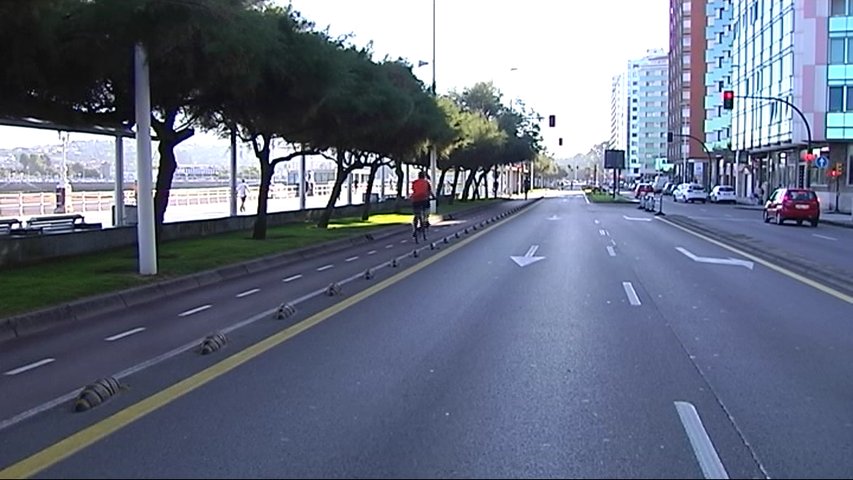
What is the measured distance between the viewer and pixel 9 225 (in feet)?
73.6

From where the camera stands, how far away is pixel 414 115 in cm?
3772

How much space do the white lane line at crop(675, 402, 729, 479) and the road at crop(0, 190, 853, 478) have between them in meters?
0.02

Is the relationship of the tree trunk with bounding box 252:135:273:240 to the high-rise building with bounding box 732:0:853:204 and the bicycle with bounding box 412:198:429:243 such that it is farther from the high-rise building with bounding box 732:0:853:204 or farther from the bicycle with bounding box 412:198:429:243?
the high-rise building with bounding box 732:0:853:204

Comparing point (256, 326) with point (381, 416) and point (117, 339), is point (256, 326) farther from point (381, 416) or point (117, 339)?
point (381, 416)

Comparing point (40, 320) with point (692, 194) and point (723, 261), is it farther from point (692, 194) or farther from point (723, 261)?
point (692, 194)

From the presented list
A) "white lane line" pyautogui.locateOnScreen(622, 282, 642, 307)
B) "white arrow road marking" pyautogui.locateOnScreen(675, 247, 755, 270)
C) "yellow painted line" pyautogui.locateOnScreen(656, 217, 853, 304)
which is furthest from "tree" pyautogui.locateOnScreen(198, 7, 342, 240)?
"yellow painted line" pyautogui.locateOnScreen(656, 217, 853, 304)

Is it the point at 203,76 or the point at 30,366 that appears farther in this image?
the point at 203,76

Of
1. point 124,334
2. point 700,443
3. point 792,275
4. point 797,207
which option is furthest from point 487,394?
point 797,207

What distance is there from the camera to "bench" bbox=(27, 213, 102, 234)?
23062mm

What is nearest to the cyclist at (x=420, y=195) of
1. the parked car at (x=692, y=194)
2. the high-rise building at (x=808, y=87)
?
the high-rise building at (x=808, y=87)

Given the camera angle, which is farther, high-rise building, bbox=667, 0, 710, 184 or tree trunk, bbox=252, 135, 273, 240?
high-rise building, bbox=667, 0, 710, 184

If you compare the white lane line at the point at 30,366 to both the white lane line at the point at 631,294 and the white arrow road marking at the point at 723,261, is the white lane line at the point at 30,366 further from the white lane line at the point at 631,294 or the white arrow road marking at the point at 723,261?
the white arrow road marking at the point at 723,261

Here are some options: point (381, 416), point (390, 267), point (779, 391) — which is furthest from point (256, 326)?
point (390, 267)

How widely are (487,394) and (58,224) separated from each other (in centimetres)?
1828
